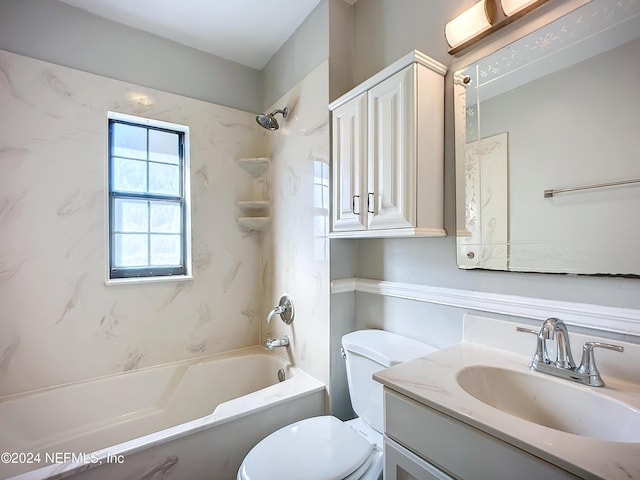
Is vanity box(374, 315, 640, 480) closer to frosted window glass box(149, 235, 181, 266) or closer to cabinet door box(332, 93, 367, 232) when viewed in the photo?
cabinet door box(332, 93, 367, 232)

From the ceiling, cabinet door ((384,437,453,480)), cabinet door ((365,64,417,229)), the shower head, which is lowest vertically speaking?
cabinet door ((384,437,453,480))

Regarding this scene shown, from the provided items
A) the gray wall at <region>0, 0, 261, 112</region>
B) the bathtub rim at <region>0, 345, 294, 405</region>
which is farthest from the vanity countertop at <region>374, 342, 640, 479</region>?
the gray wall at <region>0, 0, 261, 112</region>

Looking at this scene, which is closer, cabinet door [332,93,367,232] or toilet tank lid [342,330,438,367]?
toilet tank lid [342,330,438,367]

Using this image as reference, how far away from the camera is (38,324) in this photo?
5.60ft

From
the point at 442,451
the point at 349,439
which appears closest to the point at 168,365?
the point at 349,439

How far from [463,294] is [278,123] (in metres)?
1.70

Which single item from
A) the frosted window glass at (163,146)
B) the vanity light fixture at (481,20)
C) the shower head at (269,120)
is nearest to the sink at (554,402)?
the vanity light fixture at (481,20)

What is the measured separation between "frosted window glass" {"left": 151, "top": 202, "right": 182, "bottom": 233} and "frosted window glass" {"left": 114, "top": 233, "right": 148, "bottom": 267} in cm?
11

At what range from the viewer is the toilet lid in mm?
1089

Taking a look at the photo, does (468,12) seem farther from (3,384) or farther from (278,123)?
(3,384)

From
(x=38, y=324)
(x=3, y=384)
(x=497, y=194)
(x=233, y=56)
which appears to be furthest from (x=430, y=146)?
(x=3, y=384)

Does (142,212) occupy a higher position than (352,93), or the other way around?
(352,93)

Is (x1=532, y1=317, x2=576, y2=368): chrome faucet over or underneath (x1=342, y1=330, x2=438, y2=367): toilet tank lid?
over

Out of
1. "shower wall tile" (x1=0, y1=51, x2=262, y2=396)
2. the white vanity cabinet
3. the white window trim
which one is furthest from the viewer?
the white window trim
